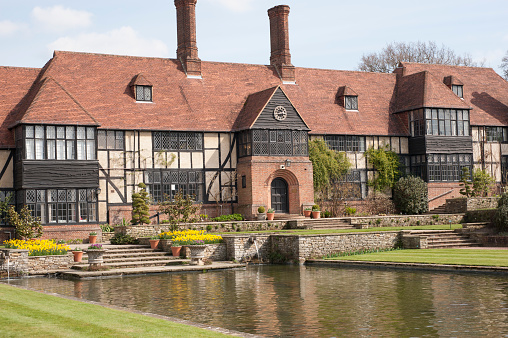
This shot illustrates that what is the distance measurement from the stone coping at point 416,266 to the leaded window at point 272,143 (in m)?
13.1

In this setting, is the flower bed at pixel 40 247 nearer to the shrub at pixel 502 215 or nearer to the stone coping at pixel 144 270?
the stone coping at pixel 144 270

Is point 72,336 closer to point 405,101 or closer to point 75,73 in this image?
point 75,73

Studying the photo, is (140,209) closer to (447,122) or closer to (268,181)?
(268,181)

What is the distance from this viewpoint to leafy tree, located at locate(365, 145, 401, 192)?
4166cm

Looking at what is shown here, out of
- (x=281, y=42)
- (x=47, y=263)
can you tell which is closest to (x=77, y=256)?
(x=47, y=263)

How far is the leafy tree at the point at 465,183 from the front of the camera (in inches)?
1582

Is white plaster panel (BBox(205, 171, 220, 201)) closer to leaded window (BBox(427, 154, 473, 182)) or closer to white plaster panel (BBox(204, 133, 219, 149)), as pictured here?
white plaster panel (BBox(204, 133, 219, 149))

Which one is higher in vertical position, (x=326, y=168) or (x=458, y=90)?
(x=458, y=90)

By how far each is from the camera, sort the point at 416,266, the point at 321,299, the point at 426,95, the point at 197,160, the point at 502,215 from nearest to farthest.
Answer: the point at 321,299
the point at 416,266
the point at 502,215
the point at 197,160
the point at 426,95

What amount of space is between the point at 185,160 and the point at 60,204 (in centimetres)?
799

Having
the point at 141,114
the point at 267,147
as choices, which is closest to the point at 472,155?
the point at 267,147

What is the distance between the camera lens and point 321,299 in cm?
1569

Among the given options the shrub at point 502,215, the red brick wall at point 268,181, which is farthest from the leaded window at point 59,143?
the shrub at point 502,215

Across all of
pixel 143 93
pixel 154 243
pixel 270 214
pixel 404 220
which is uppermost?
pixel 143 93
